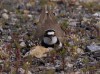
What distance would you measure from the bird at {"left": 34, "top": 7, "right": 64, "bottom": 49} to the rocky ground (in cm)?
16

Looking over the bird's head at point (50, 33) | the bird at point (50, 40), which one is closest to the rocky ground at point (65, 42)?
the bird at point (50, 40)

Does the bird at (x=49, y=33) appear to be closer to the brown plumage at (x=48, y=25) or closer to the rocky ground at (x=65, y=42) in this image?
the brown plumage at (x=48, y=25)

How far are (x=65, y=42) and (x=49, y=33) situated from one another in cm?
76

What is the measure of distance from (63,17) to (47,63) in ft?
12.5

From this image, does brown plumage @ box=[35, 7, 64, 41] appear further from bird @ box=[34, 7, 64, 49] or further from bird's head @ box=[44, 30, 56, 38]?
bird's head @ box=[44, 30, 56, 38]

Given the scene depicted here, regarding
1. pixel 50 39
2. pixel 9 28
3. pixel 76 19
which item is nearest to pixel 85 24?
pixel 76 19

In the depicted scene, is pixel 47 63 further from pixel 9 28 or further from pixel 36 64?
pixel 9 28

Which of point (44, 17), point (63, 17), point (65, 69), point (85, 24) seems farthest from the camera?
point (63, 17)

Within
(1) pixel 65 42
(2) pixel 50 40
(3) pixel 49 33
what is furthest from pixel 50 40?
(1) pixel 65 42

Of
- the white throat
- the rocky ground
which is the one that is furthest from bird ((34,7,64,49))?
the rocky ground

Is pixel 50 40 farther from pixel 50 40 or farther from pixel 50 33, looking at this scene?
pixel 50 33

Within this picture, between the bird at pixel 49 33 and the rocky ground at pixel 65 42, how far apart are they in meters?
0.16

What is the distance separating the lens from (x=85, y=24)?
1128 centimetres

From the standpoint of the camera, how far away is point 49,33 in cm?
865
